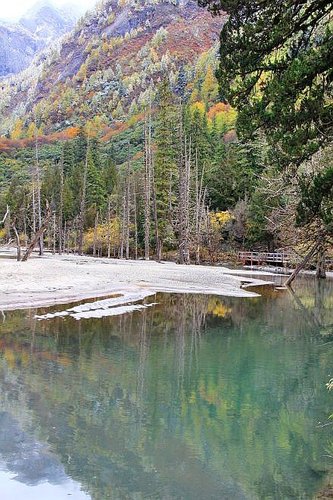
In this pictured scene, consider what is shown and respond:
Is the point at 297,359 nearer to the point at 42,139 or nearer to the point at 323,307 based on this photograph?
the point at 323,307

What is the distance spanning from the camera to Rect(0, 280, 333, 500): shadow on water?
21.9 feet

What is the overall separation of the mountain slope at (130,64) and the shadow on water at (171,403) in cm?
11877

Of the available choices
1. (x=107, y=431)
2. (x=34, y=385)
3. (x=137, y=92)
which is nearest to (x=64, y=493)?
(x=107, y=431)

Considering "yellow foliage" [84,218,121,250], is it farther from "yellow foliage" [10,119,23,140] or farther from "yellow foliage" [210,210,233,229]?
"yellow foliage" [10,119,23,140]

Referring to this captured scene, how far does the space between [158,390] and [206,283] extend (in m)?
18.8

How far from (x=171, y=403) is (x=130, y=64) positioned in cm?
16863

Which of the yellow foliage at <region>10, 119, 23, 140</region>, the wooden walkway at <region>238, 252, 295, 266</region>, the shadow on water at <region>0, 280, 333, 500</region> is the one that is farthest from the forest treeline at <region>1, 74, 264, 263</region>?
the yellow foliage at <region>10, 119, 23, 140</region>

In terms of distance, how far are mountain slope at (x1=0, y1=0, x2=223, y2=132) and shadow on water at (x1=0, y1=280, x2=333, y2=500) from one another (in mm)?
118768

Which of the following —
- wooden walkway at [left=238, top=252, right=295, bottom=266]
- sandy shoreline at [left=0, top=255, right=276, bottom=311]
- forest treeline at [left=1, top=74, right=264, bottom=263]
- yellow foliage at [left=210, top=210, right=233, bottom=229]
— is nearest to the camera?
sandy shoreline at [left=0, top=255, right=276, bottom=311]

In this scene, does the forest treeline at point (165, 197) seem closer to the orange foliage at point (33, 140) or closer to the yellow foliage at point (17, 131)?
the orange foliage at point (33, 140)

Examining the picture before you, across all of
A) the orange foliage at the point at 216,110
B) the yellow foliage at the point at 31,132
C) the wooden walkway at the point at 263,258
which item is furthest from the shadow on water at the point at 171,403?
the yellow foliage at the point at 31,132

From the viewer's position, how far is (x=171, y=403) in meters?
9.38

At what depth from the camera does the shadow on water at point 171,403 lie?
6.67 metres

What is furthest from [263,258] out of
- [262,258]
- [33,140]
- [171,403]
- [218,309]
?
[33,140]
